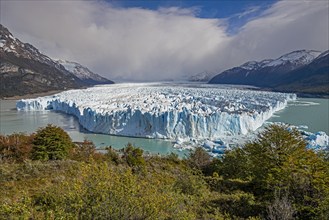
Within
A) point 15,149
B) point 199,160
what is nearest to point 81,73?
point 15,149

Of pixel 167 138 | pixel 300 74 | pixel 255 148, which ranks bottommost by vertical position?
pixel 167 138

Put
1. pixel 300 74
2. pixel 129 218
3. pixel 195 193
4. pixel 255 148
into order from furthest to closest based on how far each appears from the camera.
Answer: pixel 300 74
pixel 255 148
pixel 195 193
pixel 129 218

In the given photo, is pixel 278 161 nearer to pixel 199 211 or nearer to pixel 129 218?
pixel 199 211

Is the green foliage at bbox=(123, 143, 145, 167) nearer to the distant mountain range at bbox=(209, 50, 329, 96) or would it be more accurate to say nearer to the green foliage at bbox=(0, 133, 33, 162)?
the green foliage at bbox=(0, 133, 33, 162)

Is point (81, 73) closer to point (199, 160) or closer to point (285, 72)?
point (285, 72)

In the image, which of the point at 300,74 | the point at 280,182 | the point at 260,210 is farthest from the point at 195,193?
the point at 300,74

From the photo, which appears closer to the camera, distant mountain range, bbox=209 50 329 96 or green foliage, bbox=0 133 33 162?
green foliage, bbox=0 133 33 162

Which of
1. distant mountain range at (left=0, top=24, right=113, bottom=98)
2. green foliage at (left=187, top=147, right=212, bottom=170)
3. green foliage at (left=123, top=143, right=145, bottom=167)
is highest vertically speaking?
distant mountain range at (left=0, top=24, right=113, bottom=98)

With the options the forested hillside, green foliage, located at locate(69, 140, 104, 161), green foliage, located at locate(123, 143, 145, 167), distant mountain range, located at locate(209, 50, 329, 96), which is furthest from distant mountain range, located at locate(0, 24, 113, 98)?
distant mountain range, located at locate(209, 50, 329, 96)

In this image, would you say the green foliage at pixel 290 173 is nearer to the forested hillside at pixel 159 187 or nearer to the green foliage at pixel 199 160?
the forested hillside at pixel 159 187
